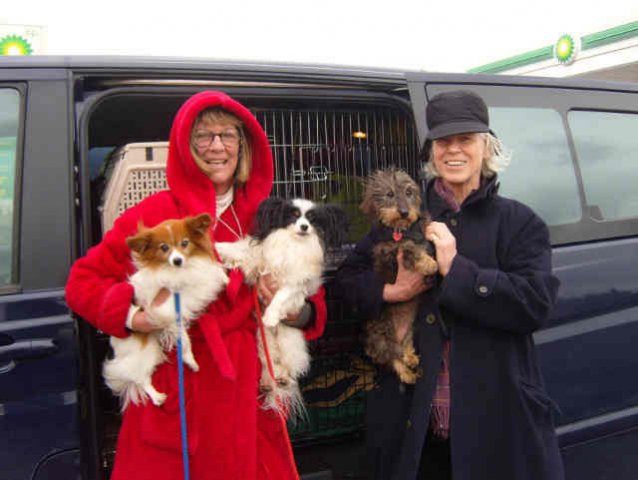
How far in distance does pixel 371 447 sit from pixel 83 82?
2008 millimetres

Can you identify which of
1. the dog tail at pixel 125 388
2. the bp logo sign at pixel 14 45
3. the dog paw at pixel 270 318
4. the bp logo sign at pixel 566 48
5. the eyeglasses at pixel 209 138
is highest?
the bp logo sign at pixel 566 48

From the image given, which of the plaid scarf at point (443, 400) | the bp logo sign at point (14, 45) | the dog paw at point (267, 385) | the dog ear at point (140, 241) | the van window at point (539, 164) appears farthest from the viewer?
the bp logo sign at point (14, 45)

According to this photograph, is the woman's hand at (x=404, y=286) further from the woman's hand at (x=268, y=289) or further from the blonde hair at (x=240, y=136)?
the blonde hair at (x=240, y=136)

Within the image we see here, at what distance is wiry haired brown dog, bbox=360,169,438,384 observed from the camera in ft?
7.74

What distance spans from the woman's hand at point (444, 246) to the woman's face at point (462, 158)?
0.21 meters

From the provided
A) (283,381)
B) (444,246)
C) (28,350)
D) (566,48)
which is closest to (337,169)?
(444,246)

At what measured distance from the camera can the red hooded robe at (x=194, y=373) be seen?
2.03 meters

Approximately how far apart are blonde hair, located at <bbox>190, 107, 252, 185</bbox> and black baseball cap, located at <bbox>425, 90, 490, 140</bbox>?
0.76m

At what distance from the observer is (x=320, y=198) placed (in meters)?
3.17

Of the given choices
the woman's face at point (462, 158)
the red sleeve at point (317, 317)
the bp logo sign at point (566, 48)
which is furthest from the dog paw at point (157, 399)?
the bp logo sign at point (566, 48)

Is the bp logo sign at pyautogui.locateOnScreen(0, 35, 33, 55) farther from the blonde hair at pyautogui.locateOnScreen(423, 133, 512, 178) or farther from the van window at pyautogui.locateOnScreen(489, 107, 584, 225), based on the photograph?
the blonde hair at pyautogui.locateOnScreen(423, 133, 512, 178)

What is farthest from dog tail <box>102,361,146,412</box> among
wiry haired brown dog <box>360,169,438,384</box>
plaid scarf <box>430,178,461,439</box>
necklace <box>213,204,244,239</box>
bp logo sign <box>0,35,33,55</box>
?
bp logo sign <box>0,35,33,55</box>

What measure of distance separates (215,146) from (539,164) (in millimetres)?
1796

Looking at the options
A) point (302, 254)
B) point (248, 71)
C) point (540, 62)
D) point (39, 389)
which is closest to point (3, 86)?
point (248, 71)
